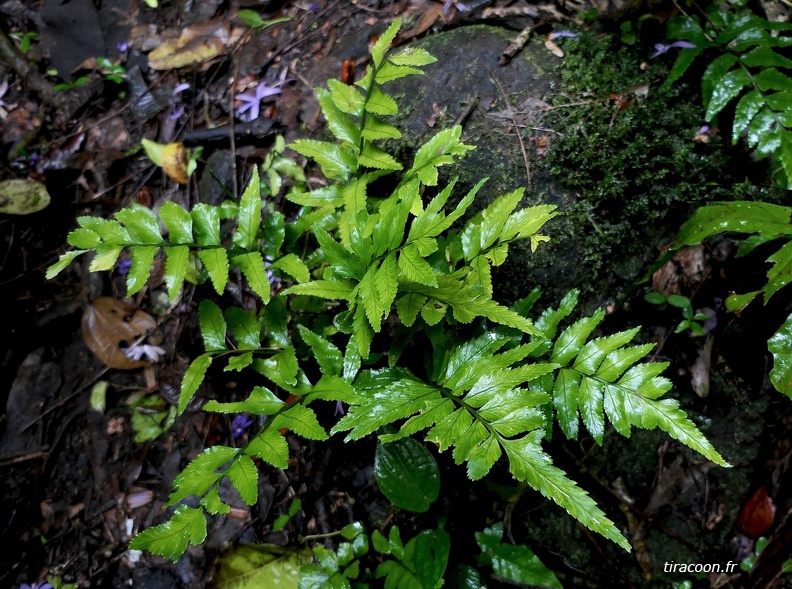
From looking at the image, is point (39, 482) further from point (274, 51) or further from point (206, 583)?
point (274, 51)

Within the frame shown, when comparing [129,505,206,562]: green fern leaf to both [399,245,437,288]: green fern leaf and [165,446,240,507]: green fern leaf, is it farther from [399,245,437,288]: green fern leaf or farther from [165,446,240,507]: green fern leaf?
[399,245,437,288]: green fern leaf

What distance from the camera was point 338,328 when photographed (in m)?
2.45

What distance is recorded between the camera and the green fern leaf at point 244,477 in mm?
2002

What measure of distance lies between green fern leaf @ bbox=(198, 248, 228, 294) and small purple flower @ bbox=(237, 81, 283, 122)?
184cm

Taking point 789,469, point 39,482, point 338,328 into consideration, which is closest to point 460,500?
point 338,328

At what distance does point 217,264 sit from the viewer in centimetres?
229

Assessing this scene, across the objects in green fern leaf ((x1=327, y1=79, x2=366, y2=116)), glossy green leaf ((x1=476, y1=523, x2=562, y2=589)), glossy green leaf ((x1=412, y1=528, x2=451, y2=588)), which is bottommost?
glossy green leaf ((x1=476, y1=523, x2=562, y2=589))

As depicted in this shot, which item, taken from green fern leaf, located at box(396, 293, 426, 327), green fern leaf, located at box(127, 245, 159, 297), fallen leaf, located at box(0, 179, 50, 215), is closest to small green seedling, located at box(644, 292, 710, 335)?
green fern leaf, located at box(396, 293, 426, 327)


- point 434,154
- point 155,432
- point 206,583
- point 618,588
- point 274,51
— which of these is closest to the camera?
point 434,154

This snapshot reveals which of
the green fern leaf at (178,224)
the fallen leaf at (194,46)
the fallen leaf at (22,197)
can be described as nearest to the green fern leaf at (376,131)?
the green fern leaf at (178,224)

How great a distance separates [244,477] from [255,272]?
2.98ft

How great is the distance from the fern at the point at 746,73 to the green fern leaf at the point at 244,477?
278cm

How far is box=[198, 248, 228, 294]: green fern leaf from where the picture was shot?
2.26 metres

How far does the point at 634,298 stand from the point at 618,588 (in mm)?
1552
